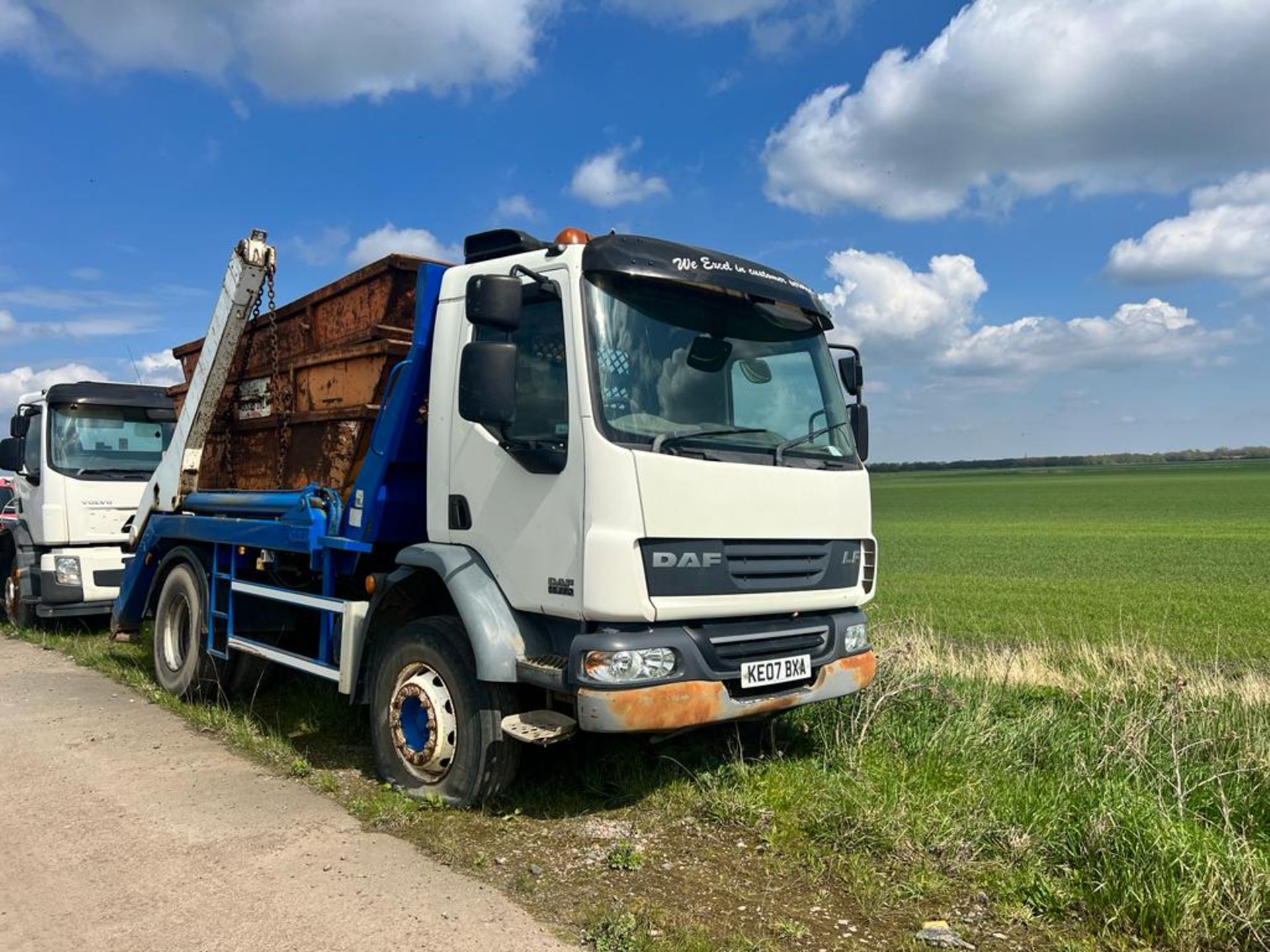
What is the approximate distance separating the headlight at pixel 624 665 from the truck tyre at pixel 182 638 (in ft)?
13.7

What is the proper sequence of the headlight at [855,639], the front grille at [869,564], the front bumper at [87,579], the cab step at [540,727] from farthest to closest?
the front bumper at [87,579]
the front grille at [869,564]
the headlight at [855,639]
the cab step at [540,727]

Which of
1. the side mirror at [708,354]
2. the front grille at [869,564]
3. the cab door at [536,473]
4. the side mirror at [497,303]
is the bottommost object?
the front grille at [869,564]

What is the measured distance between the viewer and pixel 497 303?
4301 mm

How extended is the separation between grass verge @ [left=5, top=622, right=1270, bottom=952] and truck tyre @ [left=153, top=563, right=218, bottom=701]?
1.80ft

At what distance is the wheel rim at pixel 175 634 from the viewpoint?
7.54m

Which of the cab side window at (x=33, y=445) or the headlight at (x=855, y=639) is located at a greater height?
the cab side window at (x=33, y=445)


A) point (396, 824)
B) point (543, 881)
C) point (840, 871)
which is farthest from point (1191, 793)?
point (396, 824)

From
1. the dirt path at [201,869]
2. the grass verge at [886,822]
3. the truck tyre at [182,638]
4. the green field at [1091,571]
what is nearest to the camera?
the dirt path at [201,869]

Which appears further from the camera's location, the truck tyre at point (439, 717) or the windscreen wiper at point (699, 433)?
the truck tyre at point (439, 717)

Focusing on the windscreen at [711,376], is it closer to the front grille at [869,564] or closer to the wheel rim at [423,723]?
Answer: the front grille at [869,564]

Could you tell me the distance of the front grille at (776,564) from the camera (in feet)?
14.9

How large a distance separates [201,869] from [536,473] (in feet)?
7.39

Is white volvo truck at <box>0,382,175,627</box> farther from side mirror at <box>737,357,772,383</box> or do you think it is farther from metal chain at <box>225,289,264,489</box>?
side mirror at <box>737,357,772,383</box>

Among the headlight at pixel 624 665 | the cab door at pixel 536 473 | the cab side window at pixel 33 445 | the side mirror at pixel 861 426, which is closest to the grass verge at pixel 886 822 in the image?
the headlight at pixel 624 665
